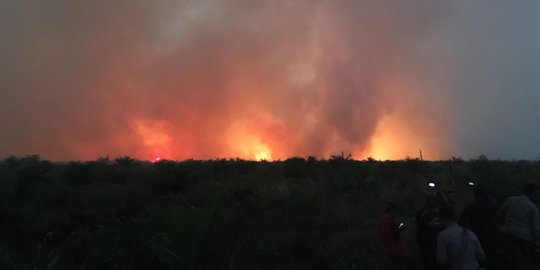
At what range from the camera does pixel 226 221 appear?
13.8 meters

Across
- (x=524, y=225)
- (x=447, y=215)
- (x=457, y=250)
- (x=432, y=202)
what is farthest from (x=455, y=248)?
(x=524, y=225)

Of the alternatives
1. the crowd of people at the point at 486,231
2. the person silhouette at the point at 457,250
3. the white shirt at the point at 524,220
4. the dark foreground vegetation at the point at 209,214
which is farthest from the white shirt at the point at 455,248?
the white shirt at the point at 524,220

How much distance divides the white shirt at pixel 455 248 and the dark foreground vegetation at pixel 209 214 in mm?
2667

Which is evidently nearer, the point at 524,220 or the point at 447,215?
the point at 447,215

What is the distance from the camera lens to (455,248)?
6762mm

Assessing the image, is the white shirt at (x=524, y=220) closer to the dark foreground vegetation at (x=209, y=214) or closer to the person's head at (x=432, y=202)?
the person's head at (x=432, y=202)

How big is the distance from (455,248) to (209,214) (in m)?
3.21

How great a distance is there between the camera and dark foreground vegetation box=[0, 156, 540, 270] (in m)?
7.41

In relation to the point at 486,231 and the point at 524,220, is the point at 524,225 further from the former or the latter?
the point at 486,231

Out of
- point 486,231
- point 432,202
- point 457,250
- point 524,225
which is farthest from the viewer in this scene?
point 524,225

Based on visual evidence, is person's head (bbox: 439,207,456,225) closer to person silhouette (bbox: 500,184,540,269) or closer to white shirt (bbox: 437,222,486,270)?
white shirt (bbox: 437,222,486,270)

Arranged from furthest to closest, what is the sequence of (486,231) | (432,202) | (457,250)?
(432,202)
(486,231)
(457,250)

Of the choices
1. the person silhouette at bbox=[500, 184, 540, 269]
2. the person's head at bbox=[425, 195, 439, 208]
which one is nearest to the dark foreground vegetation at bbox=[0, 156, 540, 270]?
the person's head at bbox=[425, 195, 439, 208]

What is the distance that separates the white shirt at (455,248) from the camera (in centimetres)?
674
